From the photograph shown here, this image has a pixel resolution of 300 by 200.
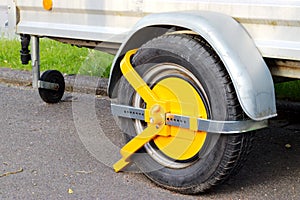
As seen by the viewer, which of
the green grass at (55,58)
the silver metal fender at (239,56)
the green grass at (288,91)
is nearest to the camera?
the silver metal fender at (239,56)

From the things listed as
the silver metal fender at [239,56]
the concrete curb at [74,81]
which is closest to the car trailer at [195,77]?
the silver metal fender at [239,56]

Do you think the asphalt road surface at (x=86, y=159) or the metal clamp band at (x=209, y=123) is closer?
the metal clamp band at (x=209, y=123)

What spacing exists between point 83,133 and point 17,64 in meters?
2.48

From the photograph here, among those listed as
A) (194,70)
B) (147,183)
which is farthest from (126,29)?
(147,183)

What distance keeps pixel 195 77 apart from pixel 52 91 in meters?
2.24

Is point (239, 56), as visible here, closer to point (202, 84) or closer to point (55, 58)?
point (202, 84)

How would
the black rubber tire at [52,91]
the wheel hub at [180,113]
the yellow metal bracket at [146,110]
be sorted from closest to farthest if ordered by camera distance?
the wheel hub at [180,113] < the yellow metal bracket at [146,110] < the black rubber tire at [52,91]

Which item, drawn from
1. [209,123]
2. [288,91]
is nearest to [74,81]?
[288,91]

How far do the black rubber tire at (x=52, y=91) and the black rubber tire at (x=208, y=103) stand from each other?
1851 millimetres

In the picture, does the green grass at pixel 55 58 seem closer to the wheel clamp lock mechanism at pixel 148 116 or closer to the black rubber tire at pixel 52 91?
the black rubber tire at pixel 52 91

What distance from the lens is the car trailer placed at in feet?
9.53

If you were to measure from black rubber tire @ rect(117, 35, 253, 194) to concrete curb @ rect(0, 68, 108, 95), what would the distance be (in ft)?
7.43

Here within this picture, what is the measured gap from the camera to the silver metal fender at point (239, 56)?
286 centimetres

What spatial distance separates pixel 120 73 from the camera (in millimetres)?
3469
